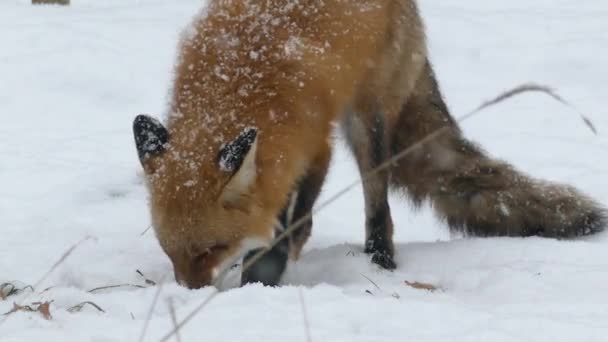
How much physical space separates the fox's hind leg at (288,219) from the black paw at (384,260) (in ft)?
1.60

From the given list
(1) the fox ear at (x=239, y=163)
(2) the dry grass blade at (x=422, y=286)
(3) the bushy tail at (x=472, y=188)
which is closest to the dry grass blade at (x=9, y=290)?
(1) the fox ear at (x=239, y=163)

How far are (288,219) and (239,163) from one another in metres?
1.12

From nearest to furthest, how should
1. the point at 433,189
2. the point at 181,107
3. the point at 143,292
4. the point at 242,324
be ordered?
1. the point at 242,324
2. the point at 143,292
3. the point at 181,107
4. the point at 433,189

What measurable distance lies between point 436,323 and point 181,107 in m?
1.71

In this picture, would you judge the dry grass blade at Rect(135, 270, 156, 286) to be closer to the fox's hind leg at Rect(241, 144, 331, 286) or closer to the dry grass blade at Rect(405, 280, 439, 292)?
the fox's hind leg at Rect(241, 144, 331, 286)

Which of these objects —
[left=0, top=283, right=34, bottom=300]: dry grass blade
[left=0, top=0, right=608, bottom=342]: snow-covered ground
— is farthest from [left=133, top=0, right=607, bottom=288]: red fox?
[left=0, top=283, right=34, bottom=300]: dry grass blade

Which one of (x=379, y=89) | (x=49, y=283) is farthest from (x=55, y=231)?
(x=379, y=89)

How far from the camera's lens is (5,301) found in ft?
13.3

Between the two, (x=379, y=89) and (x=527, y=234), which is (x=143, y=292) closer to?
(x=379, y=89)

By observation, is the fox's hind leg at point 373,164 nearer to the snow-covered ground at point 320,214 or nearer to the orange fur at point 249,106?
the snow-covered ground at point 320,214

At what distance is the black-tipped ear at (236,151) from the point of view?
3873 mm

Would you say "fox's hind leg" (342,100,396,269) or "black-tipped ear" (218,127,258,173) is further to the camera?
"fox's hind leg" (342,100,396,269)

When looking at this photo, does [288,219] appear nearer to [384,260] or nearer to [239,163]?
[384,260]

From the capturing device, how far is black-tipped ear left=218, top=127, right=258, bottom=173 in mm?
3873
